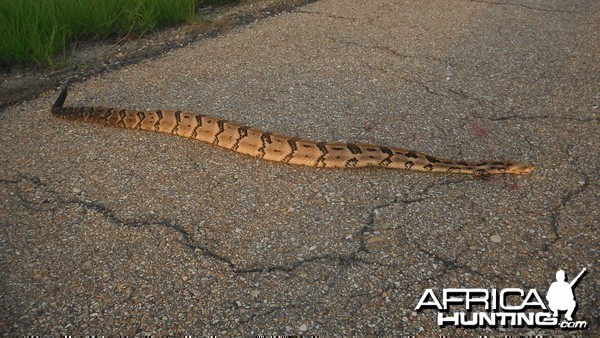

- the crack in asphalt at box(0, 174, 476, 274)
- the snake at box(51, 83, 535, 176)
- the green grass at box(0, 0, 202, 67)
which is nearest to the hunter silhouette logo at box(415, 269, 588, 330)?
the crack in asphalt at box(0, 174, 476, 274)

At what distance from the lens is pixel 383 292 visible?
156 inches

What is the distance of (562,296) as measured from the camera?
3.88 metres

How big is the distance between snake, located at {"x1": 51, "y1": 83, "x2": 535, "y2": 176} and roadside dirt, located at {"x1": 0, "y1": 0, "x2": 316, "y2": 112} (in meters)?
1.01

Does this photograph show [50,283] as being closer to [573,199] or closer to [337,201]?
[337,201]

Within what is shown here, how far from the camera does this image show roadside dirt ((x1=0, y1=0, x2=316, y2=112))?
6871 mm

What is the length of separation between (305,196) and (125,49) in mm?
4038

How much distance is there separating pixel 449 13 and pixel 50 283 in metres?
7.01

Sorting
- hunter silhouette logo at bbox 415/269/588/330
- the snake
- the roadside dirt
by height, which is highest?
the roadside dirt

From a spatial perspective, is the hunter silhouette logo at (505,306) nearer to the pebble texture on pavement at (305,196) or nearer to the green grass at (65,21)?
the pebble texture on pavement at (305,196)

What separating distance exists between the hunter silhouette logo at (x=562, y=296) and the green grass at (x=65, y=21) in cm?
607

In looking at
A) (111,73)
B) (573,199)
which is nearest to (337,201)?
(573,199)

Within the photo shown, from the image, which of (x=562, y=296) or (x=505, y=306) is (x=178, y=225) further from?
(x=562, y=296)

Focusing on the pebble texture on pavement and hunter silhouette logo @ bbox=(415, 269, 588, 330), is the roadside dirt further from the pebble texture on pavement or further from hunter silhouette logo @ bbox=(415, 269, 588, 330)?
hunter silhouette logo @ bbox=(415, 269, 588, 330)

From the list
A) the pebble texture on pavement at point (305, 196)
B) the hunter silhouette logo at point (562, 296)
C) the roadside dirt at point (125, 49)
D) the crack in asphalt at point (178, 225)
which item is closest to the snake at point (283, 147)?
the pebble texture on pavement at point (305, 196)
